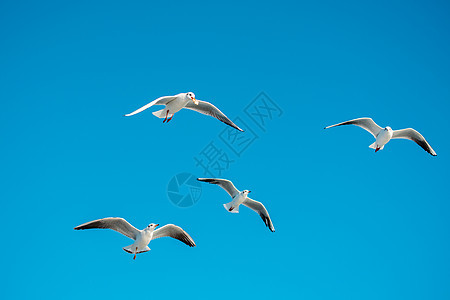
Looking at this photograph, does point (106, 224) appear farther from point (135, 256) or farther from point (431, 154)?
point (431, 154)

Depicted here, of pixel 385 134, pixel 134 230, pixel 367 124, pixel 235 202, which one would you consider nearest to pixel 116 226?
pixel 134 230

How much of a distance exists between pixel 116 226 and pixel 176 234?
1997 millimetres

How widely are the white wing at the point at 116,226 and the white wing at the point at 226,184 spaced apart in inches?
144

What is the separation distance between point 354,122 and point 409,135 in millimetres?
2361

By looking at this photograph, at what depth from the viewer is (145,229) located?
44.2 feet

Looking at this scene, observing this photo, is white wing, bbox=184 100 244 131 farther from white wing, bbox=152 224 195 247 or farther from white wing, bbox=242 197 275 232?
white wing, bbox=152 224 195 247

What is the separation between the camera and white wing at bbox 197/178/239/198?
53.6 feet

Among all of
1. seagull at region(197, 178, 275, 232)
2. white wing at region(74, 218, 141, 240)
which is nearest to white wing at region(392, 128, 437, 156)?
seagull at region(197, 178, 275, 232)

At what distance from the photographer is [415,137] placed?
17.0 m

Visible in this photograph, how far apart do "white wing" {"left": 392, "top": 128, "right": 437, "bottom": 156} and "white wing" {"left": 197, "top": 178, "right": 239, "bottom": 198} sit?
6.19 metres

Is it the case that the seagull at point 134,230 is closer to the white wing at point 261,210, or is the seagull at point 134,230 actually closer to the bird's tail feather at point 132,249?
the bird's tail feather at point 132,249

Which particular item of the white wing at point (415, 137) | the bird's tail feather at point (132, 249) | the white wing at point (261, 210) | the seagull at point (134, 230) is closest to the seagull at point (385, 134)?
the white wing at point (415, 137)

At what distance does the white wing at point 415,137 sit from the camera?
54.7ft

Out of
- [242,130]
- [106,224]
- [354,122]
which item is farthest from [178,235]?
[354,122]
